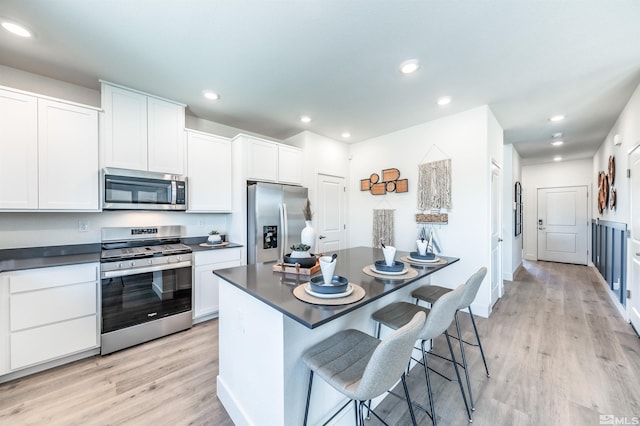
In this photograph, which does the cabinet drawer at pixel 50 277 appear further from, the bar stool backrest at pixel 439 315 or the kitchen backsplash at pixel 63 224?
the bar stool backrest at pixel 439 315

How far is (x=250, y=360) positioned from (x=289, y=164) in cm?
288

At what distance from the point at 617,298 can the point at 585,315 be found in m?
0.79

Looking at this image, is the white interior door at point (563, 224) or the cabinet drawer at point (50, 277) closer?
the cabinet drawer at point (50, 277)

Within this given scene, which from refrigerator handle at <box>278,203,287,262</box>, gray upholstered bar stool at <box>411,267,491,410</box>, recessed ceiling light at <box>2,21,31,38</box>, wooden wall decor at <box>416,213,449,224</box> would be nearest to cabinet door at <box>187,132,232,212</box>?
refrigerator handle at <box>278,203,287,262</box>

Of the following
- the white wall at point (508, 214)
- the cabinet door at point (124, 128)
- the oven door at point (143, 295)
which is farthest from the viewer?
the white wall at point (508, 214)

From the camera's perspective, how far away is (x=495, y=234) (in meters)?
3.47

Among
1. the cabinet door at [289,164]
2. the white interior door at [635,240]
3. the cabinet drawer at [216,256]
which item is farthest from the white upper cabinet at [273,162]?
the white interior door at [635,240]

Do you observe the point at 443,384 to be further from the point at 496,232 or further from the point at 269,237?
the point at 496,232

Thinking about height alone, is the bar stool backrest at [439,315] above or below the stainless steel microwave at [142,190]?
below

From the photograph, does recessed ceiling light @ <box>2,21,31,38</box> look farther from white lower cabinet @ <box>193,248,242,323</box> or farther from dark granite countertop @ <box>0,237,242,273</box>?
white lower cabinet @ <box>193,248,242,323</box>

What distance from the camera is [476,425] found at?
1529 mm

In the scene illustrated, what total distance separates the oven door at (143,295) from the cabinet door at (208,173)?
2.80ft

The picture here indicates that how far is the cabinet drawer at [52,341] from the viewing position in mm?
1913

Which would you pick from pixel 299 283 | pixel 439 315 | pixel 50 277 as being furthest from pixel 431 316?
pixel 50 277
